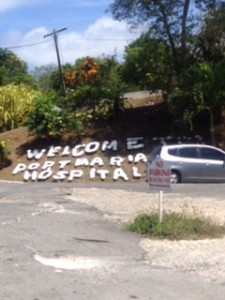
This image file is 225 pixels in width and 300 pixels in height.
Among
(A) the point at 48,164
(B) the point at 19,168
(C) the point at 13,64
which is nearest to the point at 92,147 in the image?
(A) the point at 48,164

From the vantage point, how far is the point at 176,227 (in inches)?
527

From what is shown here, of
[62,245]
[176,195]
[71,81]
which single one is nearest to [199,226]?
[62,245]

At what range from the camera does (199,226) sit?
13570 mm

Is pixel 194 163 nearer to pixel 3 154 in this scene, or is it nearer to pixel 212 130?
pixel 212 130

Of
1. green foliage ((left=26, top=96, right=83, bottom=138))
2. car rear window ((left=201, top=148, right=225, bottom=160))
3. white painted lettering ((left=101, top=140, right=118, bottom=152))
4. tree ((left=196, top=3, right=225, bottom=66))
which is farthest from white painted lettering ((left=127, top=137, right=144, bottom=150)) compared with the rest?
car rear window ((left=201, top=148, right=225, bottom=160))

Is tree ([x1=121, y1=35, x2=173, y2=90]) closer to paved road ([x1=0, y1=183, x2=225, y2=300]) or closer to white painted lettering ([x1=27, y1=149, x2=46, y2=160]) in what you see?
white painted lettering ([x1=27, y1=149, x2=46, y2=160])

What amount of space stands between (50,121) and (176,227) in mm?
25021

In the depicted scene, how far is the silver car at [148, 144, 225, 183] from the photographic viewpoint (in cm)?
2830

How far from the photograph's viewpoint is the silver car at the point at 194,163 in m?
28.3

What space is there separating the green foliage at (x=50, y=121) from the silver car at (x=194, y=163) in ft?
33.4

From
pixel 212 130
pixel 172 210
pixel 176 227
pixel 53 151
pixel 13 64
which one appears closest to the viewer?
pixel 176 227

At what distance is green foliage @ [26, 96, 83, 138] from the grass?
78.9ft

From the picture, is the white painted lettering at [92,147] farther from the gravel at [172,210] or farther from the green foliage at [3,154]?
the gravel at [172,210]

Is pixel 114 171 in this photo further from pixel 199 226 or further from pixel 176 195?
pixel 199 226
